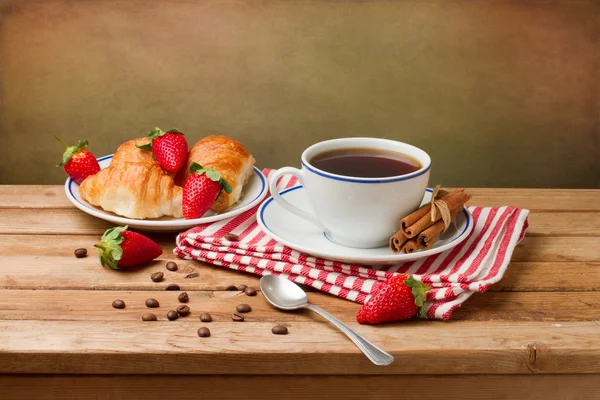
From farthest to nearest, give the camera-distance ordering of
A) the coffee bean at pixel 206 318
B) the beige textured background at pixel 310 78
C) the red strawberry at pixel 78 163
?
the beige textured background at pixel 310 78, the red strawberry at pixel 78 163, the coffee bean at pixel 206 318

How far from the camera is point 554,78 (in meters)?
1.93

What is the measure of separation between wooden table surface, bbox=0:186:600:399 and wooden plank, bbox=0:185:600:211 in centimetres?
40

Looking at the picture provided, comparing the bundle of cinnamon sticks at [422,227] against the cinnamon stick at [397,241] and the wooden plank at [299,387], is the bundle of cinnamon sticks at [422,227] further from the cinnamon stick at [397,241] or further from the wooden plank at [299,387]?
the wooden plank at [299,387]

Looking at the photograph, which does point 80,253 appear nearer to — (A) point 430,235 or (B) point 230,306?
(B) point 230,306

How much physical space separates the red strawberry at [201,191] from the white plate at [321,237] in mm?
103

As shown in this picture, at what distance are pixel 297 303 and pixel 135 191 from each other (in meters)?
0.43

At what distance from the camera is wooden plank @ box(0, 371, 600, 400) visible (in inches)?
39.5

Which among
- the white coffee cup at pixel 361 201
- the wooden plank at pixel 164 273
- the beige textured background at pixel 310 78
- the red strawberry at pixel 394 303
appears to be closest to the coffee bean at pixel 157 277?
the wooden plank at pixel 164 273

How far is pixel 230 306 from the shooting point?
1100 mm

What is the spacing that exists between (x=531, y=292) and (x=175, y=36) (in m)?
1.15

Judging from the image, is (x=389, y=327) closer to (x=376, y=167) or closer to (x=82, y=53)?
(x=376, y=167)

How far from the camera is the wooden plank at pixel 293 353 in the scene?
3.18 feet

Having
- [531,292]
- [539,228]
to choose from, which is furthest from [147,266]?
[539,228]

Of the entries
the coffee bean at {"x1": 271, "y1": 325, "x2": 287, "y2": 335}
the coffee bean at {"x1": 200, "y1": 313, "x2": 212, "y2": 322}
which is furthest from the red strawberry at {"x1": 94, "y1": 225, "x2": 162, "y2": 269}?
the coffee bean at {"x1": 271, "y1": 325, "x2": 287, "y2": 335}
